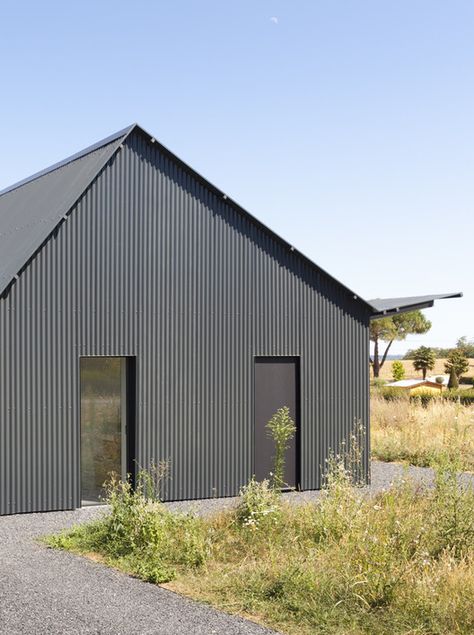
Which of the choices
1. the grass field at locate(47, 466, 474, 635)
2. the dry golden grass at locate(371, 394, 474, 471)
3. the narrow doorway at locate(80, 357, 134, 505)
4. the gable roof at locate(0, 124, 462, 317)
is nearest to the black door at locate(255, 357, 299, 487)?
the gable roof at locate(0, 124, 462, 317)

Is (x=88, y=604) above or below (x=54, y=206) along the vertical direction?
below

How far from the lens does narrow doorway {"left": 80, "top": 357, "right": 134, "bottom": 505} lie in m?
11.4

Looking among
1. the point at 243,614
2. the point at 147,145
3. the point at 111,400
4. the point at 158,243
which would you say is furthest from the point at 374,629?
the point at 147,145

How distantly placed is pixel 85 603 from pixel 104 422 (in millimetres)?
5023

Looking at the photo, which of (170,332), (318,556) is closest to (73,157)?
(170,332)

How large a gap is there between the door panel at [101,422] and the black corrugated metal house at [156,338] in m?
0.02

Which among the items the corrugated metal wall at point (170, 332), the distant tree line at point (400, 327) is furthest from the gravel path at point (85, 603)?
the distant tree line at point (400, 327)

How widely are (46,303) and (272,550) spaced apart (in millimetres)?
4913

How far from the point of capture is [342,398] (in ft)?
43.1

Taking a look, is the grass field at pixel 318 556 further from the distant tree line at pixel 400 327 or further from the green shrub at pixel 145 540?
the distant tree line at pixel 400 327

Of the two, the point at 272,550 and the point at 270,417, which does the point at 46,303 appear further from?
the point at 272,550

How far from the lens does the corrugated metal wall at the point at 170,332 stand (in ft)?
35.6

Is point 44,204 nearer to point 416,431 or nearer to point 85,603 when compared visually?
point 85,603

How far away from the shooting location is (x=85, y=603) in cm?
666
